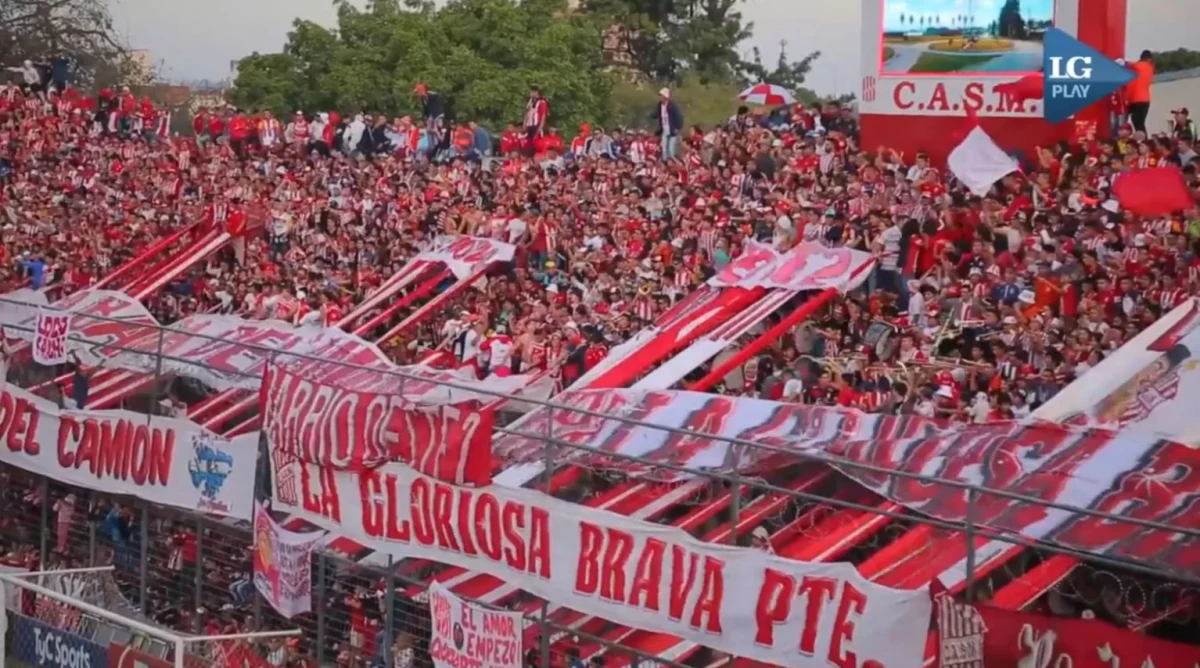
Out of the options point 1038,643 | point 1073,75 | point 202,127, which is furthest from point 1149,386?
point 202,127

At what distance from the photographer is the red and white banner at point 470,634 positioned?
13.5 metres

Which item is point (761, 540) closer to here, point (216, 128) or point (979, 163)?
point (979, 163)

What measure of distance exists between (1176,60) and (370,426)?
2264 centimetres

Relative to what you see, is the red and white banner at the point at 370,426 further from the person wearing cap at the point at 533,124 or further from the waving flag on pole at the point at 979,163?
the person wearing cap at the point at 533,124

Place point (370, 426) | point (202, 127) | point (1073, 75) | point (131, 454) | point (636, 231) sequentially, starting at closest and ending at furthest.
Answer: point (370, 426), point (131, 454), point (1073, 75), point (636, 231), point (202, 127)

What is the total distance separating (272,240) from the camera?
2811 centimetres

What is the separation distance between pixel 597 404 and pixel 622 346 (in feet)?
8.96

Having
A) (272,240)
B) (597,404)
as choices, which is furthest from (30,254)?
(597,404)

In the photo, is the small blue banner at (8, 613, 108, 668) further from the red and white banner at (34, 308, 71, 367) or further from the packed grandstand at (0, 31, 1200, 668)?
the red and white banner at (34, 308, 71, 367)

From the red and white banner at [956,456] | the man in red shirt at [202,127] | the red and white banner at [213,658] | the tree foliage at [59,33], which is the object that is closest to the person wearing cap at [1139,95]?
the red and white banner at [956,456]

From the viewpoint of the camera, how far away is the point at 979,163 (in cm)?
1988

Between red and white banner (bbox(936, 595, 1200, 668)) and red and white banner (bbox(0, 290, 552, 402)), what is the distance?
18.7 ft

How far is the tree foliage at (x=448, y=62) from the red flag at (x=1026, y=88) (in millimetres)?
29678

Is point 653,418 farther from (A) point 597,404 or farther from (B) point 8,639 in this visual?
(B) point 8,639
